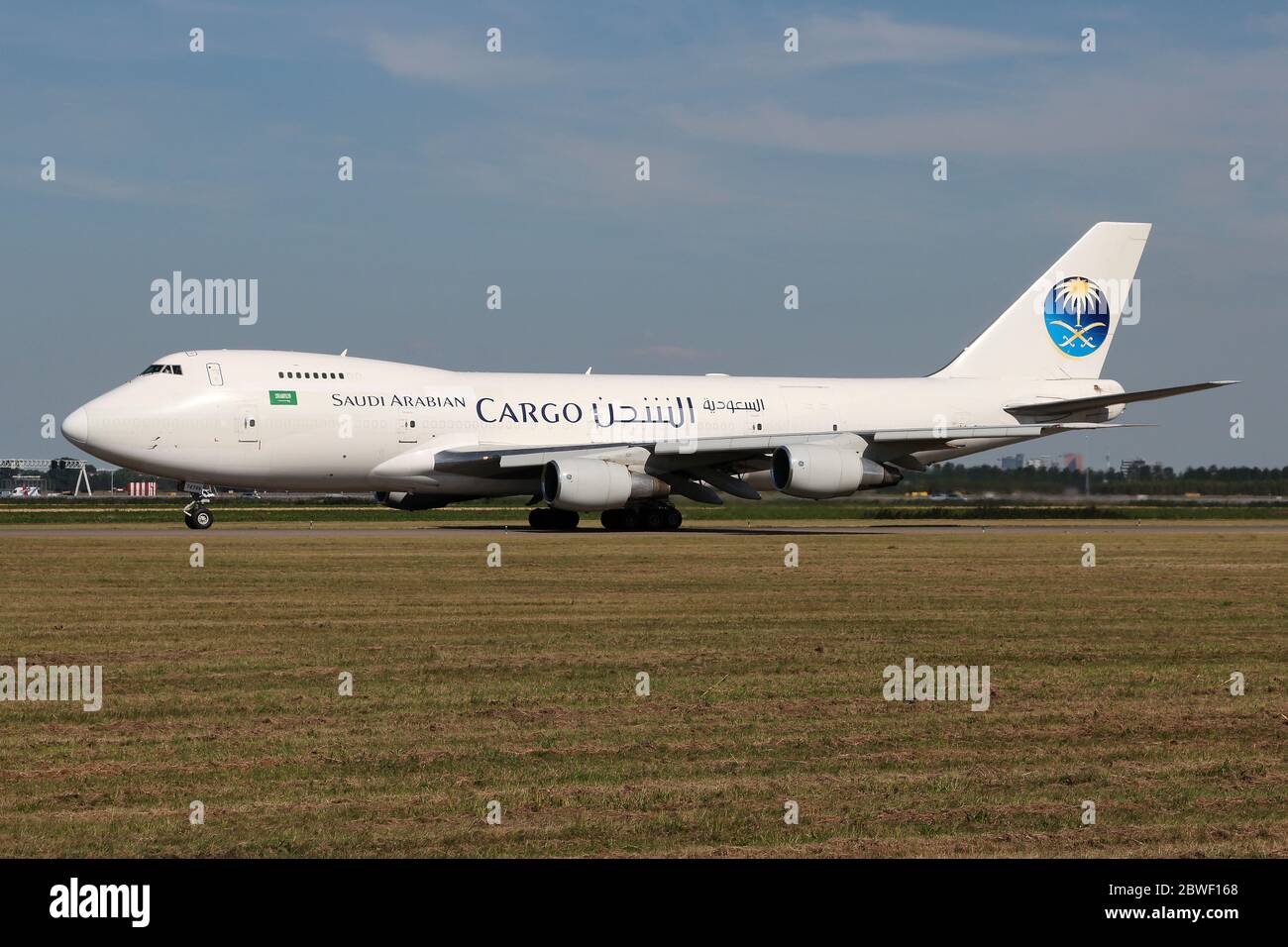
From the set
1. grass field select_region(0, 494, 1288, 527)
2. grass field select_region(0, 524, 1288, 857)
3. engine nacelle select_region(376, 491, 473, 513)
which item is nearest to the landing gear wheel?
engine nacelle select_region(376, 491, 473, 513)

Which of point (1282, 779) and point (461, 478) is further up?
point (461, 478)

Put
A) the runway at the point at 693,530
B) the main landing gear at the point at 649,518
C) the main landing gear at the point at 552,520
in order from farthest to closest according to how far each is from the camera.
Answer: the main landing gear at the point at 552,520 → the main landing gear at the point at 649,518 → the runway at the point at 693,530

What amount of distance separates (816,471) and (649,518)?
5227 mm

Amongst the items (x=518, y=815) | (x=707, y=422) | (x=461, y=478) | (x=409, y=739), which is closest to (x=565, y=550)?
(x=461, y=478)

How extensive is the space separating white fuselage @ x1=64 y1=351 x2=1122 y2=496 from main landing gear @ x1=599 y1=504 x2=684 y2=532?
2.14 m

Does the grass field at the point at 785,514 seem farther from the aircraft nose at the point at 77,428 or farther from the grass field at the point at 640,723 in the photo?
the grass field at the point at 640,723

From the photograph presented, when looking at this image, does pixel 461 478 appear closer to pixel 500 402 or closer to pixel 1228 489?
pixel 500 402

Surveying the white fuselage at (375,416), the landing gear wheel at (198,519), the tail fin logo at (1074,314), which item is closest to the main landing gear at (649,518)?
the white fuselage at (375,416)

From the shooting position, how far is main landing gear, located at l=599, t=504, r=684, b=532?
42.8 metres

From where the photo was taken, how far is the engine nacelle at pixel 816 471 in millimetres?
40219

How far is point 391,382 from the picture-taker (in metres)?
40.7

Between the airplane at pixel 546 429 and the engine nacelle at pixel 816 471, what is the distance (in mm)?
50
